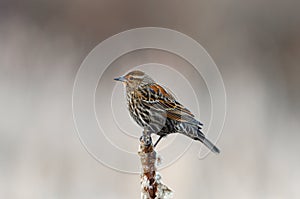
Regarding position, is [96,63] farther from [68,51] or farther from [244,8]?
[244,8]

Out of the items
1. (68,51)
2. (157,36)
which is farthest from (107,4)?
(157,36)

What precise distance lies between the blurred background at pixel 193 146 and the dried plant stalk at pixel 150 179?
601 millimetres

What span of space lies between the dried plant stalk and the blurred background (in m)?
0.60

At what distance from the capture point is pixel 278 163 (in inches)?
53.0

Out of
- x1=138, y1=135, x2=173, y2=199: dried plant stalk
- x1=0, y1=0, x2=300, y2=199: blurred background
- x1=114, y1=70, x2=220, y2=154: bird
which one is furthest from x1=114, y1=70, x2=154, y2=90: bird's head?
x1=0, y1=0, x2=300, y2=199: blurred background

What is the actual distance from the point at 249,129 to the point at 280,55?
14.2 inches

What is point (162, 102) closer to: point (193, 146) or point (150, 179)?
point (150, 179)

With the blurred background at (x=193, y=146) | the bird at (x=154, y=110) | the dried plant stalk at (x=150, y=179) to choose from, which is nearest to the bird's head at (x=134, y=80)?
the bird at (x=154, y=110)

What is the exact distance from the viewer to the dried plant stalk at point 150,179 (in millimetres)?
716

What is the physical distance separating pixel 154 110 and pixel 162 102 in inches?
1.6

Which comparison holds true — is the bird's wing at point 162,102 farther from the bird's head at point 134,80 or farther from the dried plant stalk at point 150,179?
the dried plant stalk at point 150,179

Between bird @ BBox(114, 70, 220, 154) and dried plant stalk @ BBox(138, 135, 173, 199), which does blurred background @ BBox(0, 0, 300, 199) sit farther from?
dried plant stalk @ BBox(138, 135, 173, 199)

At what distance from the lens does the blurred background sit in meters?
1.33

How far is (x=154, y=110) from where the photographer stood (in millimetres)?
818
